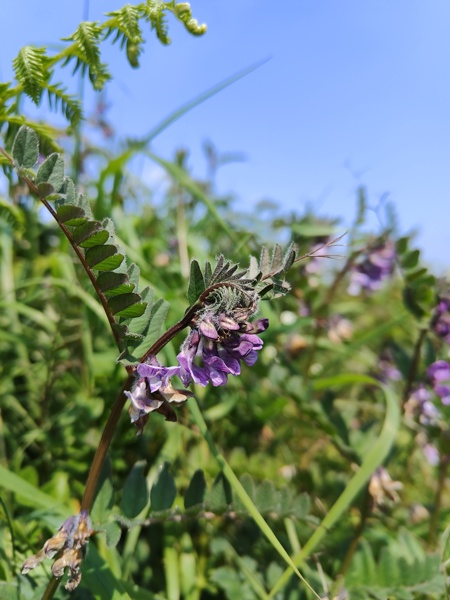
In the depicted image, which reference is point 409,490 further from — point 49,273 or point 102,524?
point 49,273

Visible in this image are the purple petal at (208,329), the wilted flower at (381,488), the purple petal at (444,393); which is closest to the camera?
the purple petal at (208,329)

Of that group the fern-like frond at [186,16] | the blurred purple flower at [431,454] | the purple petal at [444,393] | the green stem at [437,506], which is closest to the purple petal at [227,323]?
the fern-like frond at [186,16]

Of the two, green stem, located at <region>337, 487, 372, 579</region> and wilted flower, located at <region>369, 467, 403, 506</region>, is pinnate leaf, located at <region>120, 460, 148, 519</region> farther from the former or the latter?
wilted flower, located at <region>369, 467, 403, 506</region>

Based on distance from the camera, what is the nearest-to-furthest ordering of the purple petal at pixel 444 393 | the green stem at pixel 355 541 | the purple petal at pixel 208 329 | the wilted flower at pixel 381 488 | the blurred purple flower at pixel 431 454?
the purple petal at pixel 208 329, the green stem at pixel 355 541, the wilted flower at pixel 381 488, the purple petal at pixel 444 393, the blurred purple flower at pixel 431 454

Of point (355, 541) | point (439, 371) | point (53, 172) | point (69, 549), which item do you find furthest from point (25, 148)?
point (439, 371)

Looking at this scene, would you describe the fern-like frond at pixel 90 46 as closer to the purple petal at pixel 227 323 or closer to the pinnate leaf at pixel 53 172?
the pinnate leaf at pixel 53 172

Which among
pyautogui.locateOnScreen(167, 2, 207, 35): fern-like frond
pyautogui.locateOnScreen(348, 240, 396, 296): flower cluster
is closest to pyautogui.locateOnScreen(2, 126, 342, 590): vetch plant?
pyautogui.locateOnScreen(167, 2, 207, 35): fern-like frond
